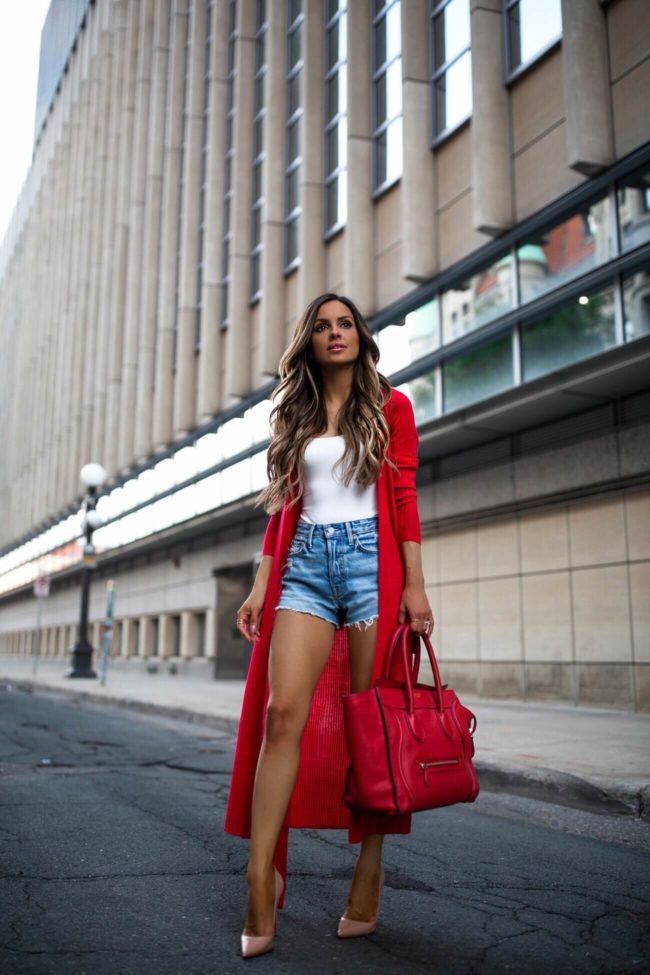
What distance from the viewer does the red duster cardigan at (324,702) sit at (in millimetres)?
2834

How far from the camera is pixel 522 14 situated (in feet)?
41.8

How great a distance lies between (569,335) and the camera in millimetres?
11688

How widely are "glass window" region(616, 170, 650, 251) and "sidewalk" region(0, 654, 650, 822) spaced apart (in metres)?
5.54

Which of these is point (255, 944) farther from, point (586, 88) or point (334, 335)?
point (586, 88)

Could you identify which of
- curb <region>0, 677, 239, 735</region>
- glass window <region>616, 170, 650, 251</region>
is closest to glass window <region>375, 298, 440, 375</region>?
glass window <region>616, 170, 650, 251</region>

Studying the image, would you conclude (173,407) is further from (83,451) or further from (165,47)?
(165,47)

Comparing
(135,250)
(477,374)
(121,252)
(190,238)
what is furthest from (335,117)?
(121,252)

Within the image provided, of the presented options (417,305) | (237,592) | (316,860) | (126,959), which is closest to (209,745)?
(316,860)

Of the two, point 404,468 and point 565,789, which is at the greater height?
point 404,468

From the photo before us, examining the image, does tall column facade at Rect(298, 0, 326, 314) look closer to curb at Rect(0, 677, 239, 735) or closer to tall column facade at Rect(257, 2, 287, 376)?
tall column facade at Rect(257, 2, 287, 376)

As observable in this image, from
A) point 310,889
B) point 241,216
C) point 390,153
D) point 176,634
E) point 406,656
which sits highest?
point 241,216

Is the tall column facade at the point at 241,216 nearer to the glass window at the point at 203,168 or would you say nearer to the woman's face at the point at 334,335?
the glass window at the point at 203,168

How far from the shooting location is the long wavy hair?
2918 millimetres

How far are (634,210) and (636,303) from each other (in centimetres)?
116
